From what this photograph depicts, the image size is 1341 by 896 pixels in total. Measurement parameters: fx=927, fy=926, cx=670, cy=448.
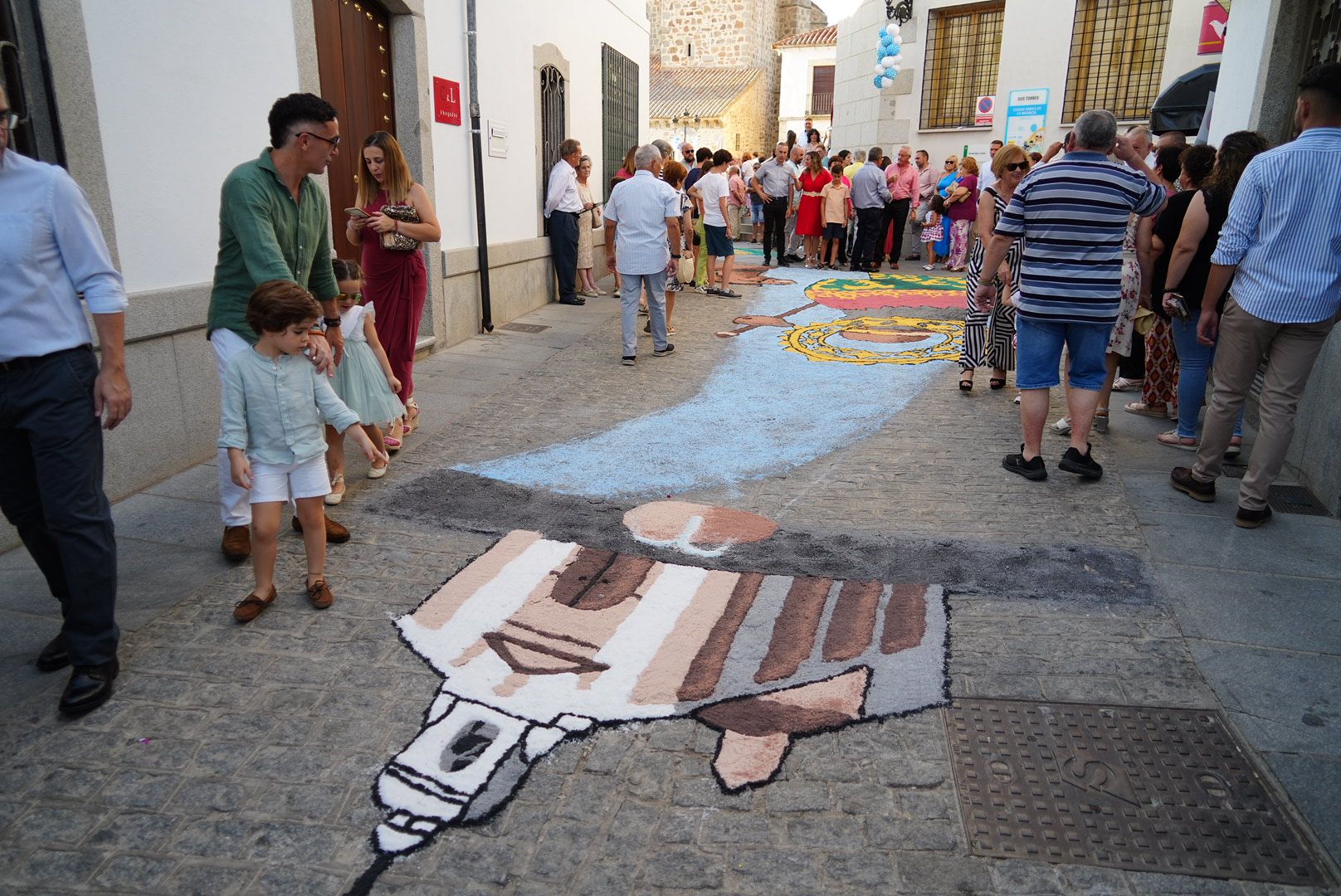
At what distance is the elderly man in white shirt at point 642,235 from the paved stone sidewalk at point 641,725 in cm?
357

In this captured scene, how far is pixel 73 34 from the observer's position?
4320 mm

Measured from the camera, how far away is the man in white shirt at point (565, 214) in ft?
36.3

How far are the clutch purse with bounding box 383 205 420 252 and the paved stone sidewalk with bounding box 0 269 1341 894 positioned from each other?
130 centimetres

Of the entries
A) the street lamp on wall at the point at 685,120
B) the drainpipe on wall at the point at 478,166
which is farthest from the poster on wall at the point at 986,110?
the street lamp on wall at the point at 685,120

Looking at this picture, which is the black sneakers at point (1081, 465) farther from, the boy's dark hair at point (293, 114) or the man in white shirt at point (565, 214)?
the man in white shirt at point (565, 214)

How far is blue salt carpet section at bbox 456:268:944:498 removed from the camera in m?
5.18

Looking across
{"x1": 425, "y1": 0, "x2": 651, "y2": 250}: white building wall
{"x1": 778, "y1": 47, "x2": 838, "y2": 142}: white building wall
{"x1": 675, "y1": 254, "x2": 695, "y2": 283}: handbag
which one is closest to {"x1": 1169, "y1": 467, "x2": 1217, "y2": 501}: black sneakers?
{"x1": 425, "y1": 0, "x2": 651, "y2": 250}: white building wall

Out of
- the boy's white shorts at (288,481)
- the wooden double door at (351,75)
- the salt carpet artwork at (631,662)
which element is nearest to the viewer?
the salt carpet artwork at (631,662)

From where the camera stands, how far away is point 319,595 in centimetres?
354

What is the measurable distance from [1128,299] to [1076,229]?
1328 mm

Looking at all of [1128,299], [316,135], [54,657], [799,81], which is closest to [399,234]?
[316,135]

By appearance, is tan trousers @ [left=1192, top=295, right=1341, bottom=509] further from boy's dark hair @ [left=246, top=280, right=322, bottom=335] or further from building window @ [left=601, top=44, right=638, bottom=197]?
building window @ [left=601, top=44, right=638, bottom=197]

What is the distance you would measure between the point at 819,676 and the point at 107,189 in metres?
4.15

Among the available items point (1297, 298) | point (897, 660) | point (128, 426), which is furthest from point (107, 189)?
point (1297, 298)
